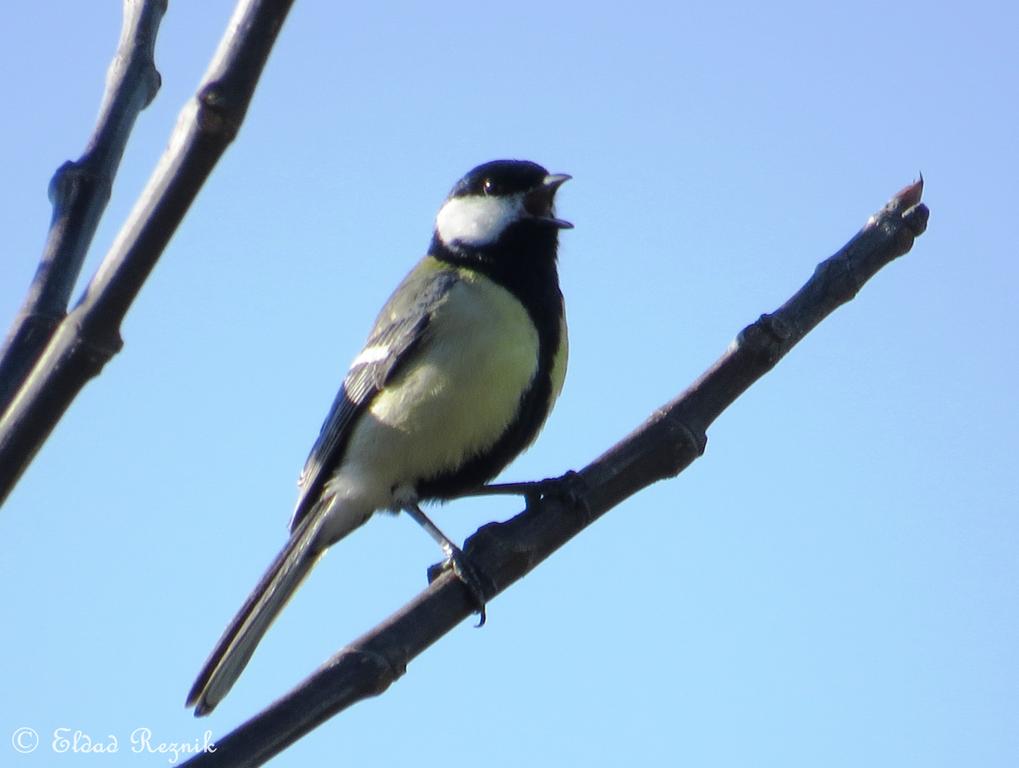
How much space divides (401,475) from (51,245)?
8.69 feet

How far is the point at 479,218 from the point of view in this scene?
15.5 ft

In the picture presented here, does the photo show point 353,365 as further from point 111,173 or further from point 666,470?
point 111,173

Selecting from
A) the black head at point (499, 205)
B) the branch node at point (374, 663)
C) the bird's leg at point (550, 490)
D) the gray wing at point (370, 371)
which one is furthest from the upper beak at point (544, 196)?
the branch node at point (374, 663)

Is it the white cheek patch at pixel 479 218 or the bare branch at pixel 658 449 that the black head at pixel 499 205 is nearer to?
the white cheek patch at pixel 479 218

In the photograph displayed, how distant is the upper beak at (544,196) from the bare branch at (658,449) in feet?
7.36

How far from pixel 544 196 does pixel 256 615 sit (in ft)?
6.48

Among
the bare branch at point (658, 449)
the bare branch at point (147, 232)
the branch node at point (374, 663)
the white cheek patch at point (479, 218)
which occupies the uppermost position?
the white cheek patch at point (479, 218)

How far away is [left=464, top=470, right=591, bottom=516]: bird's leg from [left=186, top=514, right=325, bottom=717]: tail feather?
56cm

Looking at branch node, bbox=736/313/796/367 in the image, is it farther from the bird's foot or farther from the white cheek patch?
the white cheek patch

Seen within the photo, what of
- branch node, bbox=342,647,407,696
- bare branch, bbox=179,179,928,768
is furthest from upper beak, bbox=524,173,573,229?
branch node, bbox=342,647,407,696

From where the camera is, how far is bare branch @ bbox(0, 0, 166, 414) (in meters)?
1.37

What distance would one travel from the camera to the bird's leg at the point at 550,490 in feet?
7.86

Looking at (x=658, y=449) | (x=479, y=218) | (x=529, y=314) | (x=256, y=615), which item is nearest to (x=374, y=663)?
(x=658, y=449)

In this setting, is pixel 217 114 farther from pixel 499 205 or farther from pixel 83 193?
pixel 499 205
